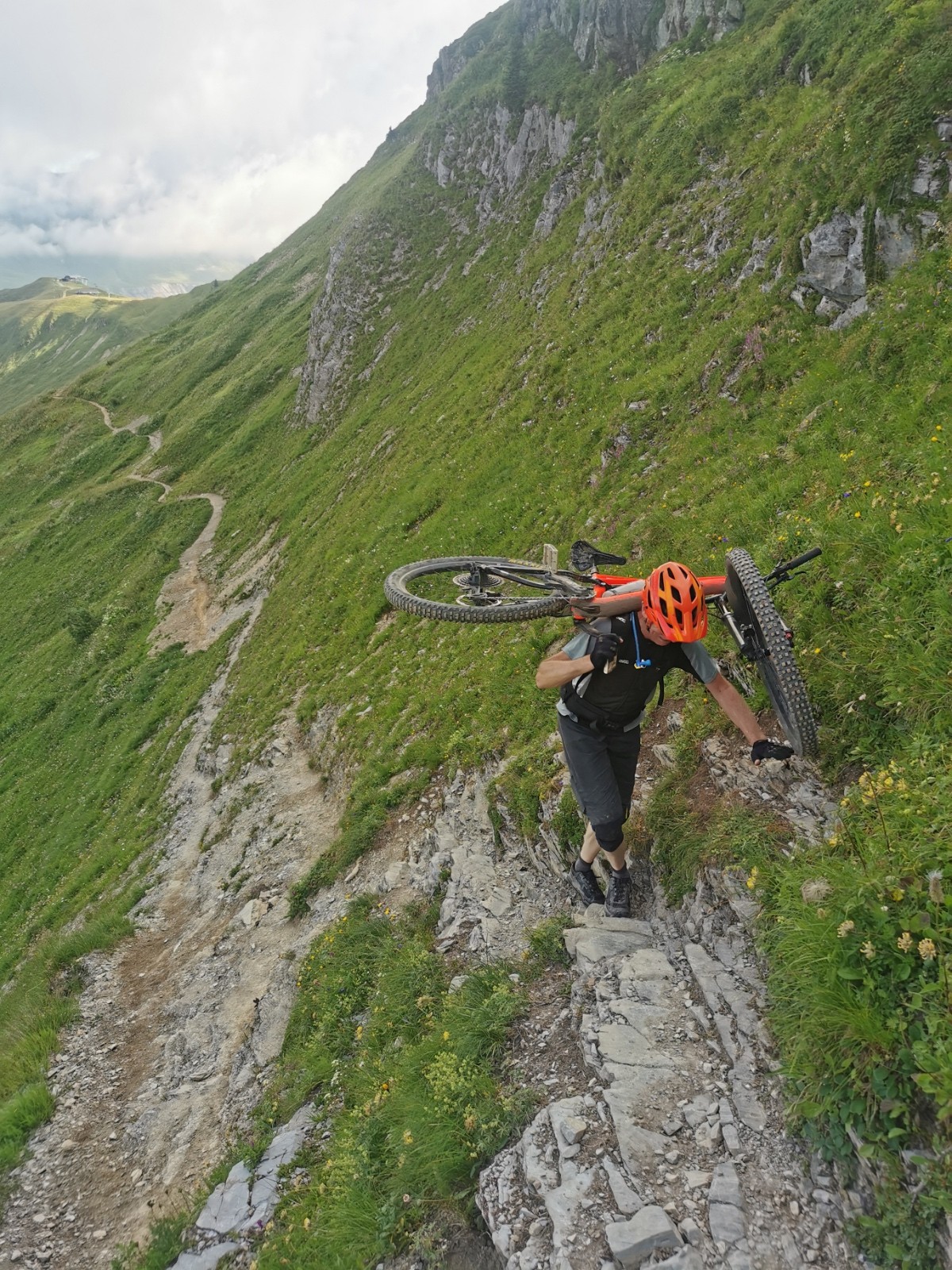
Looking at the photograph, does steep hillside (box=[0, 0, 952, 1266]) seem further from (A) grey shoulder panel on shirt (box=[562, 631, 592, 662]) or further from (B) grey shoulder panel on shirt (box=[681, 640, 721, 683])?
(A) grey shoulder panel on shirt (box=[562, 631, 592, 662])

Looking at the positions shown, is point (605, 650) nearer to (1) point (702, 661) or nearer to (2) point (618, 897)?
(1) point (702, 661)

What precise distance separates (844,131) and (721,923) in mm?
18731

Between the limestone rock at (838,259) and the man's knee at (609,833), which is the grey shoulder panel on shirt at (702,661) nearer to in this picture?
the man's knee at (609,833)

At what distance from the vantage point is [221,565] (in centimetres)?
4206

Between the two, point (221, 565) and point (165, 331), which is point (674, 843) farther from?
point (165, 331)

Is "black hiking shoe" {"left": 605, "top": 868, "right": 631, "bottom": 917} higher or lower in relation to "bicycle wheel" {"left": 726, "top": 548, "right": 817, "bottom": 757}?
lower

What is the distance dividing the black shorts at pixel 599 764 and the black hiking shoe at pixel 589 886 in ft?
3.73

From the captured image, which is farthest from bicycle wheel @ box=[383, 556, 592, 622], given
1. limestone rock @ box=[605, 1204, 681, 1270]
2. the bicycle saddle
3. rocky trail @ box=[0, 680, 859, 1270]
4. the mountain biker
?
limestone rock @ box=[605, 1204, 681, 1270]

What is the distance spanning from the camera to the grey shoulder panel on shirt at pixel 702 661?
6391 mm

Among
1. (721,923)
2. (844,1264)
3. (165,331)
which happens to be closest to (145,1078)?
(721,923)

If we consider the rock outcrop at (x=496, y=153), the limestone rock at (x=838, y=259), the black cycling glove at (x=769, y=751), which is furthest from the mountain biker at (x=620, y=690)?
the rock outcrop at (x=496, y=153)

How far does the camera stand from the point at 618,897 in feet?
24.2

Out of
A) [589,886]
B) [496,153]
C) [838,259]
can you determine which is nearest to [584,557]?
[589,886]

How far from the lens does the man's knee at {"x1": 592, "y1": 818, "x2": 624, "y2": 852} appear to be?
7.02 m
